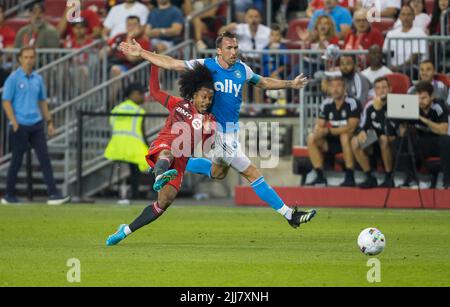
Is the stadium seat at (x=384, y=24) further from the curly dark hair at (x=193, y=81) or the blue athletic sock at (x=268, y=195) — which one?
the curly dark hair at (x=193, y=81)

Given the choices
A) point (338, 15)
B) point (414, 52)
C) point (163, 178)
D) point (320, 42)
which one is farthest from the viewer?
point (338, 15)

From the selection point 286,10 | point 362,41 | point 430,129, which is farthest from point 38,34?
point 430,129

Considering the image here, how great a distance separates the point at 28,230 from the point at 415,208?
729 cm

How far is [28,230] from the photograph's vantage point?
17062mm

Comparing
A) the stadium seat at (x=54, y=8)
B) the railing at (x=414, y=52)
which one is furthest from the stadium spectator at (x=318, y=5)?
the stadium seat at (x=54, y=8)

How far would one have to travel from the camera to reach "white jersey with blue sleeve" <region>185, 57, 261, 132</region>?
16.2 m

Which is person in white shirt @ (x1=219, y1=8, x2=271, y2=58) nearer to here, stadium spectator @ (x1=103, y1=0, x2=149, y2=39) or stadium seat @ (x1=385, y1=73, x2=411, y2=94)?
stadium spectator @ (x1=103, y1=0, x2=149, y2=39)

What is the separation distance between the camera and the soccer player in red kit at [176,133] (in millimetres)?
14883

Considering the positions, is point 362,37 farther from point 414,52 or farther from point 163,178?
point 163,178

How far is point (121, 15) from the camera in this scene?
26.6 metres

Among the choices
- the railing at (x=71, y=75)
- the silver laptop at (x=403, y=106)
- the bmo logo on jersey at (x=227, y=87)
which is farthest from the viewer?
the railing at (x=71, y=75)

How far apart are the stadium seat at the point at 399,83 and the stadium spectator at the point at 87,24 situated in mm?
7605

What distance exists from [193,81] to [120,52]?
1022 cm

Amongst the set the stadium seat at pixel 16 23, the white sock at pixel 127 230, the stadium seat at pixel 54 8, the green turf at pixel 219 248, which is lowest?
the green turf at pixel 219 248
